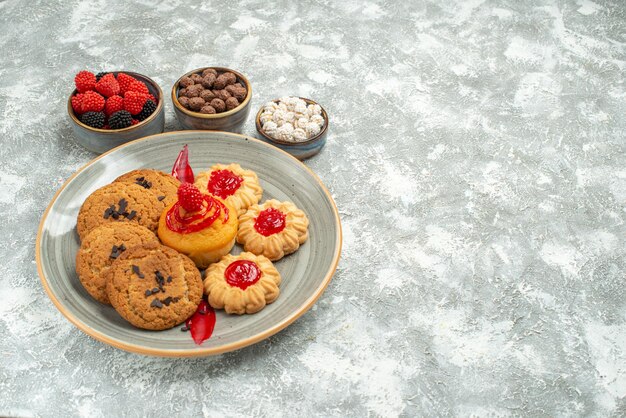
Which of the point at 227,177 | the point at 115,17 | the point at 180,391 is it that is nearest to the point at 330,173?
the point at 227,177

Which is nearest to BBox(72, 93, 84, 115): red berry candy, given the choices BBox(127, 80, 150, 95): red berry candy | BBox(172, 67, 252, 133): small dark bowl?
BBox(127, 80, 150, 95): red berry candy

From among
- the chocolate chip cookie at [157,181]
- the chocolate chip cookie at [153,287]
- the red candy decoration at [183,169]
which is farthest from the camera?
the red candy decoration at [183,169]

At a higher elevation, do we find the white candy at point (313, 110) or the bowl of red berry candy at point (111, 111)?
the white candy at point (313, 110)

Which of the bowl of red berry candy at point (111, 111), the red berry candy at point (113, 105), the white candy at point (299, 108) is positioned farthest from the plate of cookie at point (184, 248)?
the white candy at point (299, 108)

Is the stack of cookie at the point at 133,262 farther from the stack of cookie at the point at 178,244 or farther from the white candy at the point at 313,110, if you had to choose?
the white candy at the point at 313,110

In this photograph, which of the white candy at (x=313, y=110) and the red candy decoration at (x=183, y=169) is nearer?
the red candy decoration at (x=183, y=169)

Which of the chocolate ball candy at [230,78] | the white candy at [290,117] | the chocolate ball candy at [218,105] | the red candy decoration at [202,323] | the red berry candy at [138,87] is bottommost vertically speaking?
the red candy decoration at [202,323]

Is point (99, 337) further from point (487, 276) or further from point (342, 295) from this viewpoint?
point (487, 276)
